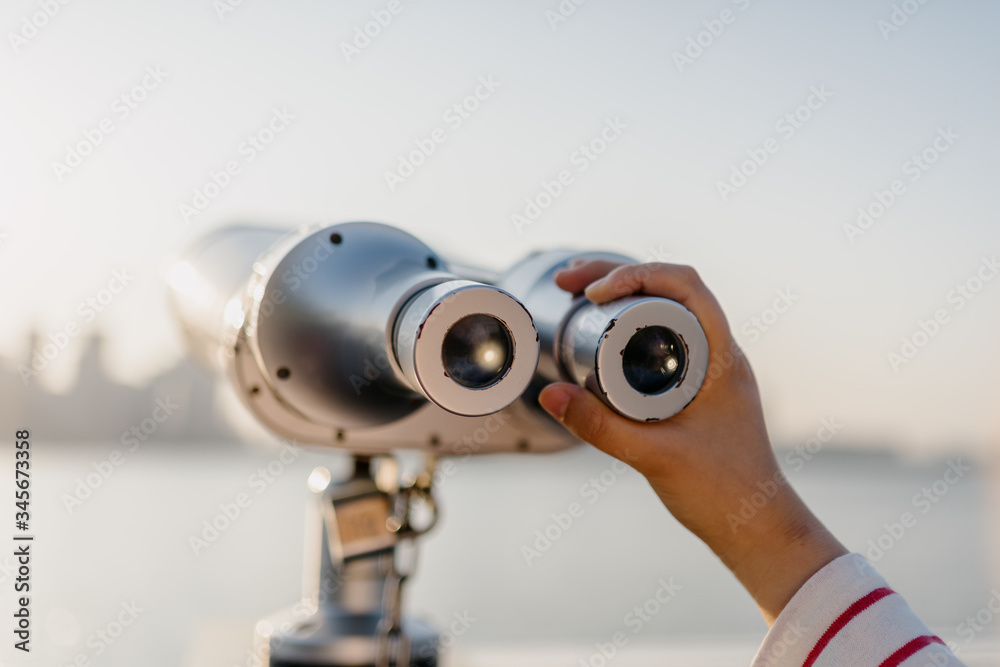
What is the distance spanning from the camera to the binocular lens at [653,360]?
18.1 inches

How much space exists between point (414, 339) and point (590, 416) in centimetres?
12

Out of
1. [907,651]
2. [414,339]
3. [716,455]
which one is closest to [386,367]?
[414,339]

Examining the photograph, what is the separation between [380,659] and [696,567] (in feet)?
6.65

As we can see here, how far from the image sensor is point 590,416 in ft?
1.55

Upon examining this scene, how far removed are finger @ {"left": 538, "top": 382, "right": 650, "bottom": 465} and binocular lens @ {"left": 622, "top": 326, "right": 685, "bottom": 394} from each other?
0.08ft

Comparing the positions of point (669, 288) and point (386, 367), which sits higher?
point (669, 288)

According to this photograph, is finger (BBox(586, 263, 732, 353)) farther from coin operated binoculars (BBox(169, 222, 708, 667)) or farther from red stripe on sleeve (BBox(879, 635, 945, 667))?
red stripe on sleeve (BBox(879, 635, 945, 667))

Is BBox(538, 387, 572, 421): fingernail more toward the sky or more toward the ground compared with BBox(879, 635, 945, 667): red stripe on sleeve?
more toward the ground

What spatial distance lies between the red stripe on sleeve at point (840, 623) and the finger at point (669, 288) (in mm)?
155

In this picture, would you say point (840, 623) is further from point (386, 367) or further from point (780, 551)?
point (386, 367)

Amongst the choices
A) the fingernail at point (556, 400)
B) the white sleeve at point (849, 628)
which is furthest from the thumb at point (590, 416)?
the white sleeve at point (849, 628)

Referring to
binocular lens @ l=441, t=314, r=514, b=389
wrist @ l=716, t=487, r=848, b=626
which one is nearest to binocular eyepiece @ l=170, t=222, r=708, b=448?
binocular lens @ l=441, t=314, r=514, b=389

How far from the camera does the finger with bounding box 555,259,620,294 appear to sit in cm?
54

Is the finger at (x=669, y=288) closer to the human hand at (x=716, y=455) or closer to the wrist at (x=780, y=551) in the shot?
the human hand at (x=716, y=455)
